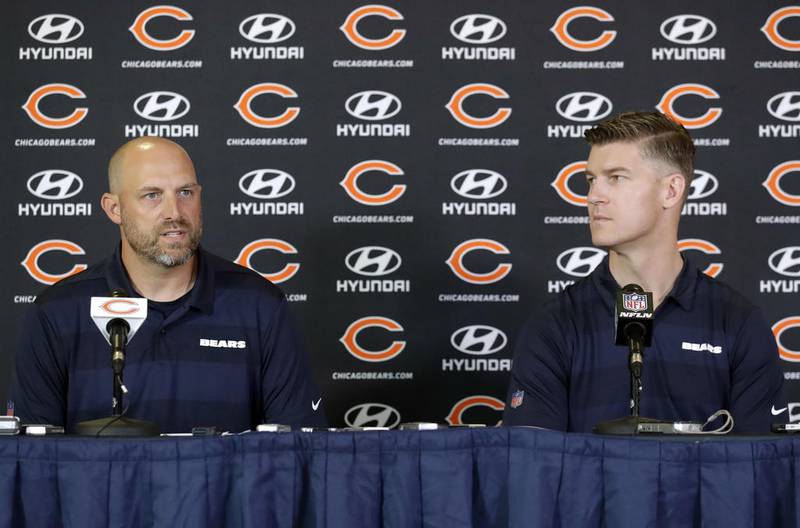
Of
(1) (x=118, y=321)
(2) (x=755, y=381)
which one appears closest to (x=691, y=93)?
(2) (x=755, y=381)

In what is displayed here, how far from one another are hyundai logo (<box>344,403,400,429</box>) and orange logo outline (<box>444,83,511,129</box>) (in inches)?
42.9

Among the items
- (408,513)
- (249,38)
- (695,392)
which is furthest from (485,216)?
(408,513)

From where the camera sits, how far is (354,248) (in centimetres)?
400

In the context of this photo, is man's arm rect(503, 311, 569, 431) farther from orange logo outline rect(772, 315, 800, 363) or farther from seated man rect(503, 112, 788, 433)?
orange logo outline rect(772, 315, 800, 363)

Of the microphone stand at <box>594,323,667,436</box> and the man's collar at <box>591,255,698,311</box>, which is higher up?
the man's collar at <box>591,255,698,311</box>

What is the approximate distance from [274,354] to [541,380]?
75cm

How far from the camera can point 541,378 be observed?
9.27ft

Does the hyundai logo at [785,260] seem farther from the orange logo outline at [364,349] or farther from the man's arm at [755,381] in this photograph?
the orange logo outline at [364,349]

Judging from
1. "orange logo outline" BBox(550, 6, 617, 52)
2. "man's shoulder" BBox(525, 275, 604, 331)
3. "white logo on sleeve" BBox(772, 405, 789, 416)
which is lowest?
"white logo on sleeve" BBox(772, 405, 789, 416)

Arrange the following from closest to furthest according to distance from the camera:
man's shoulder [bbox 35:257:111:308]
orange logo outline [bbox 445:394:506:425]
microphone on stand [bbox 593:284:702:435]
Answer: microphone on stand [bbox 593:284:702:435]
man's shoulder [bbox 35:257:111:308]
orange logo outline [bbox 445:394:506:425]

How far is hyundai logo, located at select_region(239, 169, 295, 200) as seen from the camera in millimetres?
4004

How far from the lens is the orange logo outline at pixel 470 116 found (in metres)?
4.01

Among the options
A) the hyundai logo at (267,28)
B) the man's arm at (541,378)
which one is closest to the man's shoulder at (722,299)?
the man's arm at (541,378)

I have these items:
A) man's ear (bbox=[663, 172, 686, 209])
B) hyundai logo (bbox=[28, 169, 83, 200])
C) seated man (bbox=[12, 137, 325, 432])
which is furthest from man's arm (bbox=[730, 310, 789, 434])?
hyundai logo (bbox=[28, 169, 83, 200])
